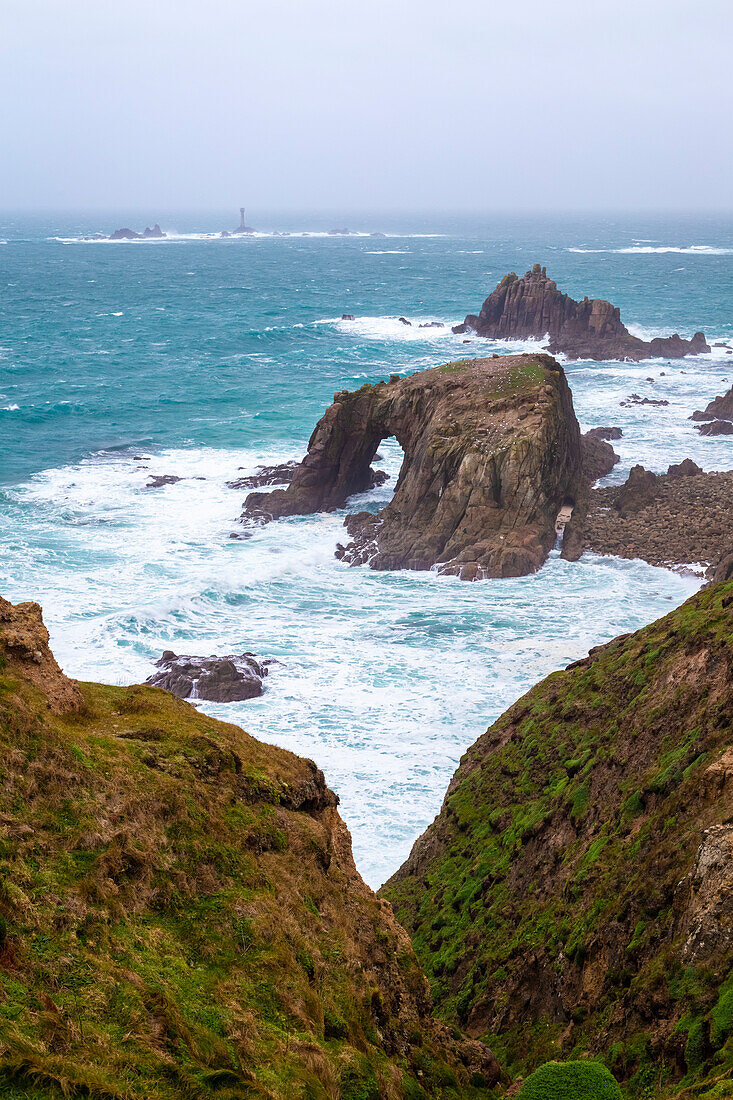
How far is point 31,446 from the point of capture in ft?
240

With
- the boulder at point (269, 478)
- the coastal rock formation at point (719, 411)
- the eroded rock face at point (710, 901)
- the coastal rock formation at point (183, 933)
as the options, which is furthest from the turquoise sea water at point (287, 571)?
the eroded rock face at point (710, 901)

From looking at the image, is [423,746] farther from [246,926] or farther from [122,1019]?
[122,1019]

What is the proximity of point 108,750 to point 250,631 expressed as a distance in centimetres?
2612

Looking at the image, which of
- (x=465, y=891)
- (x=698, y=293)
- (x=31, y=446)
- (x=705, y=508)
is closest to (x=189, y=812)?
(x=465, y=891)

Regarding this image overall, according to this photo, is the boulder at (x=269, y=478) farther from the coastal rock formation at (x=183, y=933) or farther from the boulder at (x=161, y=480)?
the coastal rock formation at (x=183, y=933)

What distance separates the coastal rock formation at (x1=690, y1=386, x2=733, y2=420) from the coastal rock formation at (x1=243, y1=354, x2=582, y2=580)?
2123cm

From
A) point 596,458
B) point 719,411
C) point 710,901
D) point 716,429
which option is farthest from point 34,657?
point 719,411

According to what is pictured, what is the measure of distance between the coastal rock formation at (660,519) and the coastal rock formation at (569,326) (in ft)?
157

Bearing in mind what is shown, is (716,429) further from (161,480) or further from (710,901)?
(710,901)

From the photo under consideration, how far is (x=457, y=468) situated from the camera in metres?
50.2

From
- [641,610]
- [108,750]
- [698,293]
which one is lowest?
[641,610]

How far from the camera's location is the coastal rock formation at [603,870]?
47.7ft

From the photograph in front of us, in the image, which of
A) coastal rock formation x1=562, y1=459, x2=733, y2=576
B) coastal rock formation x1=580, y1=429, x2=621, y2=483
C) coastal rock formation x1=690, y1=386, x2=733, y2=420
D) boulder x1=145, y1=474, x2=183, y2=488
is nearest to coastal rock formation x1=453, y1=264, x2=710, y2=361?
coastal rock formation x1=690, y1=386, x2=733, y2=420

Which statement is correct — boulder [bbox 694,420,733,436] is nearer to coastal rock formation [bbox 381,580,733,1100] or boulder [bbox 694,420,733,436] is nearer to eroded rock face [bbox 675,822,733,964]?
coastal rock formation [bbox 381,580,733,1100]
